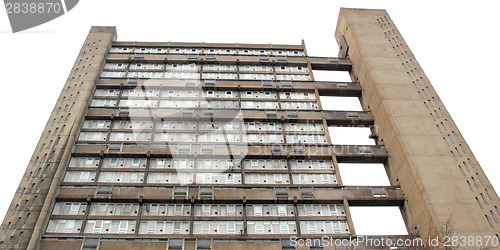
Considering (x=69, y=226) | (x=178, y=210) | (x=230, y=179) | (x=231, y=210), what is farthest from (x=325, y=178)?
(x=69, y=226)

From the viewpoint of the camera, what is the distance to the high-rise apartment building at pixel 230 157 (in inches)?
1458

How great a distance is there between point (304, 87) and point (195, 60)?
15777mm

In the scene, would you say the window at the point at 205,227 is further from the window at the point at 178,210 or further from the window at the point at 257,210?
the window at the point at 257,210

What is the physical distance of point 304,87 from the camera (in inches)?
2116

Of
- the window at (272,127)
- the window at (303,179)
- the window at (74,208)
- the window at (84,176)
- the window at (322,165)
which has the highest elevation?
the window at (272,127)

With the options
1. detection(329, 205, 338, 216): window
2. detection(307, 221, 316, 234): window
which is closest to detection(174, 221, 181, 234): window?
detection(307, 221, 316, 234): window

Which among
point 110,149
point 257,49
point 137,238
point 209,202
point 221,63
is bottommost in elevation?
point 137,238

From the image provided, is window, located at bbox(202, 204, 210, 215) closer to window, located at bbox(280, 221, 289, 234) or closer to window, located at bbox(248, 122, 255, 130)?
window, located at bbox(280, 221, 289, 234)

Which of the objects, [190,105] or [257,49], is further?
[257,49]

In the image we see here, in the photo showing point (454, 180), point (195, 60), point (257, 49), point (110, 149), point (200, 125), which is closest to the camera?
point (454, 180)

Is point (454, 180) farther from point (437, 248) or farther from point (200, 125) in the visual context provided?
point (200, 125)

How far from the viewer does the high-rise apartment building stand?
121 ft

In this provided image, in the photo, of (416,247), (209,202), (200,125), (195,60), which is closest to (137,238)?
(209,202)

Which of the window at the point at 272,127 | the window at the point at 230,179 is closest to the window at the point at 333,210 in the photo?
the window at the point at 230,179
